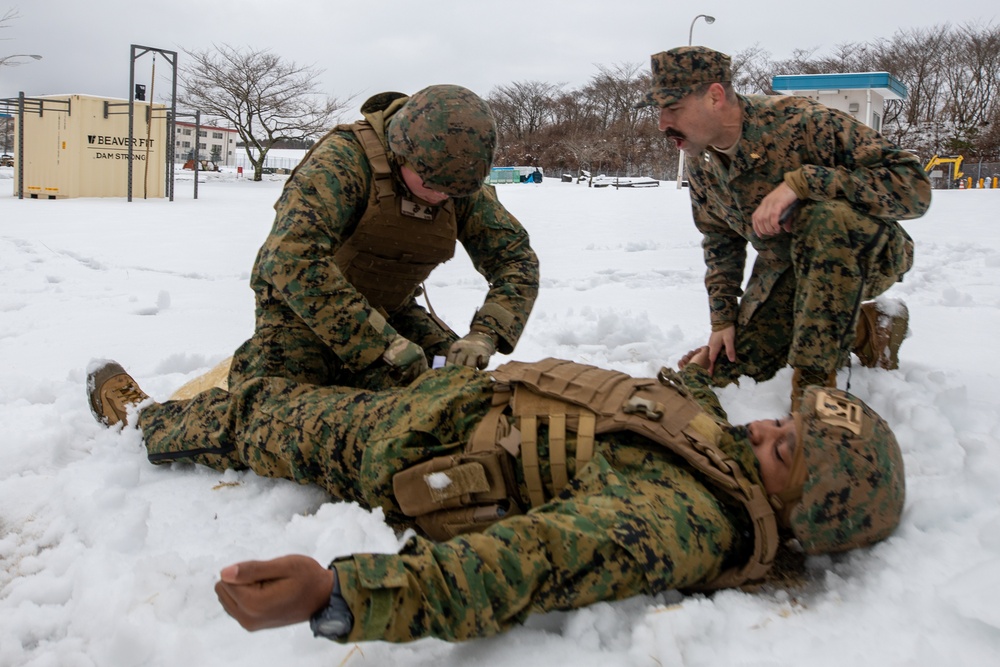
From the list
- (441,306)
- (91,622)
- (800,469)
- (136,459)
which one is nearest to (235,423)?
(136,459)

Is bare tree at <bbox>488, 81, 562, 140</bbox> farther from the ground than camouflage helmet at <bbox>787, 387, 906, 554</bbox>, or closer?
farther from the ground

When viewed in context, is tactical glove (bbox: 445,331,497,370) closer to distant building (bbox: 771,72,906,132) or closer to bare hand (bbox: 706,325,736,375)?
bare hand (bbox: 706,325,736,375)

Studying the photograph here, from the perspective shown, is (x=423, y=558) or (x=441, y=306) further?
(x=441, y=306)

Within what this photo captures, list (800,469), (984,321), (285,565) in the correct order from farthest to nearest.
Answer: (984,321), (800,469), (285,565)

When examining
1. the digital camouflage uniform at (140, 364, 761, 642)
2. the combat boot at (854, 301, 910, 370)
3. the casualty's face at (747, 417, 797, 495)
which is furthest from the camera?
the combat boot at (854, 301, 910, 370)

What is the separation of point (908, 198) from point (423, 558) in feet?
6.64

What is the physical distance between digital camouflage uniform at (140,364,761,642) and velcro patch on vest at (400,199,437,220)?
2.29ft

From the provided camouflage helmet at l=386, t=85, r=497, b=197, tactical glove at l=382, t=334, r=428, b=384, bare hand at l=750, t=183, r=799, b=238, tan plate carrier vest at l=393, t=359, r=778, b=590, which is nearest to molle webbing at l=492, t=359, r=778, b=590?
tan plate carrier vest at l=393, t=359, r=778, b=590

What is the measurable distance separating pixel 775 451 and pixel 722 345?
127cm

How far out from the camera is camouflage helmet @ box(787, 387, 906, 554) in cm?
180

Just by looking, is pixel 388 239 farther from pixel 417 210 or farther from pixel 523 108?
pixel 523 108

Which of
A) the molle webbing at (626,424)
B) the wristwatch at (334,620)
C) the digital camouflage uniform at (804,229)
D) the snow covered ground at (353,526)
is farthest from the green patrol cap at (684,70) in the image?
the wristwatch at (334,620)

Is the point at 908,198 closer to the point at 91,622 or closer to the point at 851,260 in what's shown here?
the point at 851,260

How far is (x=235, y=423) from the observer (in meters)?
2.43
